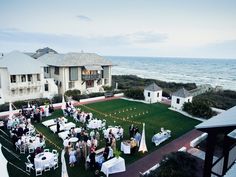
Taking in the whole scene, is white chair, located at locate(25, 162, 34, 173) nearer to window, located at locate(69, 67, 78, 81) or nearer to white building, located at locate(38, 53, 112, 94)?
white building, located at locate(38, 53, 112, 94)

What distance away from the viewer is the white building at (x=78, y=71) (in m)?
35.1

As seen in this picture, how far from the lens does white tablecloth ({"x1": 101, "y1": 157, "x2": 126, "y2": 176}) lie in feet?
37.5

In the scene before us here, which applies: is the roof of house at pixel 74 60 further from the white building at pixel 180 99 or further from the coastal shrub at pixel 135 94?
the white building at pixel 180 99

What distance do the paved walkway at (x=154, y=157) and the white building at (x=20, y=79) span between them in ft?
71.8

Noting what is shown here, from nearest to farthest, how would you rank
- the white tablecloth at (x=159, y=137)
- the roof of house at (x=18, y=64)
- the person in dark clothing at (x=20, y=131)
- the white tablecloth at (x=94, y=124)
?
the person in dark clothing at (x=20, y=131), the white tablecloth at (x=159, y=137), the white tablecloth at (x=94, y=124), the roof of house at (x=18, y=64)

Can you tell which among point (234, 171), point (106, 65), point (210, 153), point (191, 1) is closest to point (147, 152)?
point (210, 153)

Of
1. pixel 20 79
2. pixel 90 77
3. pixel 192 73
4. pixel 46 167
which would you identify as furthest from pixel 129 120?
pixel 192 73

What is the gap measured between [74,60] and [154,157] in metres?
26.6

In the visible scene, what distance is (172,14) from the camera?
2955 centimetres

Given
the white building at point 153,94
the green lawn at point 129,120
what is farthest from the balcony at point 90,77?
the white building at point 153,94

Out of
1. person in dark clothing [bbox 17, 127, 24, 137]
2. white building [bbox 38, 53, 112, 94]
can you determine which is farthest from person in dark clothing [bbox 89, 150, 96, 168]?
white building [bbox 38, 53, 112, 94]

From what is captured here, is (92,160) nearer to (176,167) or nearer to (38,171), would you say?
(38,171)

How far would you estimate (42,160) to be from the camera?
11.8 meters

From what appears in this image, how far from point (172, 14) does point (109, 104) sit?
52.5ft
